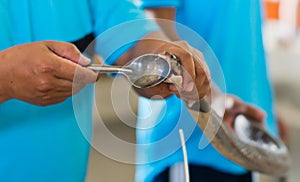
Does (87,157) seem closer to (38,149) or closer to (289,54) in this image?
(38,149)

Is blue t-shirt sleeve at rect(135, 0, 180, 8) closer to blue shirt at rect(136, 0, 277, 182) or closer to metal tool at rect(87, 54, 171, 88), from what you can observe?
blue shirt at rect(136, 0, 277, 182)

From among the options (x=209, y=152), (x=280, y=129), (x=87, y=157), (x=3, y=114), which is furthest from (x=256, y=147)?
(x=280, y=129)

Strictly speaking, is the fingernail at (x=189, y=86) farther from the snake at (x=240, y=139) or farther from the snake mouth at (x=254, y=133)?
the snake mouth at (x=254, y=133)

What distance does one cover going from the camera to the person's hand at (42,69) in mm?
402

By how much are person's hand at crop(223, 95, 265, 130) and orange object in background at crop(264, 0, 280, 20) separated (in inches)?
50.6

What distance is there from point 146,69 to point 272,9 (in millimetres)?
1673

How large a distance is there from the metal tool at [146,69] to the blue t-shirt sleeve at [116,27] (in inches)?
1.7

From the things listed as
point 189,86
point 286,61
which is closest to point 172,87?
point 189,86

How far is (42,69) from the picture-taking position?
0.40 metres

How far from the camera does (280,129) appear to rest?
126 centimetres

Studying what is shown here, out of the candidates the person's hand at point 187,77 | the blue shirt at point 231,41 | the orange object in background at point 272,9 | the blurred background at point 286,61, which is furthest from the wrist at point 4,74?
the orange object in background at point 272,9

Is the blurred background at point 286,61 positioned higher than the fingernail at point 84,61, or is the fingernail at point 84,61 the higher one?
the fingernail at point 84,61

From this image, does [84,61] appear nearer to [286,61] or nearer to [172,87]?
[172,87]

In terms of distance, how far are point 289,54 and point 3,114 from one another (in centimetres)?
153
